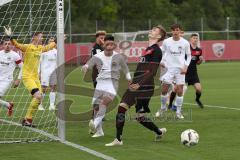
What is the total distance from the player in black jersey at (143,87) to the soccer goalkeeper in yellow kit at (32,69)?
110 inches

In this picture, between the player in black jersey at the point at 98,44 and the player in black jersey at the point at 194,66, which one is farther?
the player in black jersey at the point at 194,66

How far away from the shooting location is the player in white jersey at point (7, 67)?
15.1 metres

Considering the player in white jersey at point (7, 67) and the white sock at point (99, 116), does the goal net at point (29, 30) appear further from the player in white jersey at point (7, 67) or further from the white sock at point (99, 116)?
the white sock at point (99, 116)

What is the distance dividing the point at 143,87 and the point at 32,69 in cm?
387

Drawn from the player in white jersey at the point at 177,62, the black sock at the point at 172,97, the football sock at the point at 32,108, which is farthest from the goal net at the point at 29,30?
the black sock at the point at 172,97

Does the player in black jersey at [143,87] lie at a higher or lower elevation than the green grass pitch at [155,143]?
higher

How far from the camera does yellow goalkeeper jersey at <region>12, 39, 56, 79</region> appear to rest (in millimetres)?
14599

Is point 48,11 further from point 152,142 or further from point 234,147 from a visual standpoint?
point 234,147

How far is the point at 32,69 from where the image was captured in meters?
15.0

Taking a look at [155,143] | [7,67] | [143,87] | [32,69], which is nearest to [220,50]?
[7,67]

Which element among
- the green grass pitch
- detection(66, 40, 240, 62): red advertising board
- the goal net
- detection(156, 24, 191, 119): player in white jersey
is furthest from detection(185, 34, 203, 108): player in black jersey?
detection(66, 40, 240, 62): red advertising board

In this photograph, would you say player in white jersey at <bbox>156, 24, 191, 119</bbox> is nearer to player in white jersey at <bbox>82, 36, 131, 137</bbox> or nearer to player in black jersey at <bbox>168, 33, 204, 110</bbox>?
player in black jersey at <bbox>168, 33, 204, 110</bbox>

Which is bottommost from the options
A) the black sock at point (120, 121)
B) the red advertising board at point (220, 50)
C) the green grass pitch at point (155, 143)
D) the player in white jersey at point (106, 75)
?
the green grass pitch at point (155, 143)

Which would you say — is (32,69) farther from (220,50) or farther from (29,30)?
(220,50)
